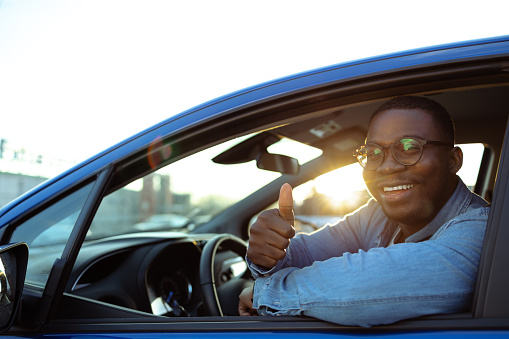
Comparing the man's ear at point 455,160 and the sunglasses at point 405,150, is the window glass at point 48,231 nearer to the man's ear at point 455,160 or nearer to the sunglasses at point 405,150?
the sunglasses at point 405,150

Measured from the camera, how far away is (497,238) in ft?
3.52

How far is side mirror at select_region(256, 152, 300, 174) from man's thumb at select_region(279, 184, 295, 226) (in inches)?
56.4

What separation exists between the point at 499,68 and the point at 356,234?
116 cm

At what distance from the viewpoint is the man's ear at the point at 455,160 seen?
65.4 inches

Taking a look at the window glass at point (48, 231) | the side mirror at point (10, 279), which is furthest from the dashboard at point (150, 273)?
the side mirror at point (10, 279)

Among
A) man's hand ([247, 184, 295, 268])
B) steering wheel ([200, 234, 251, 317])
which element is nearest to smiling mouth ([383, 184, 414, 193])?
man's hand ([247, 184, 295, 268])

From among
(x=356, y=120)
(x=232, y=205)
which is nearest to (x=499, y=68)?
(x=356, y=120)

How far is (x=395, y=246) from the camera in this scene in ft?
3.99

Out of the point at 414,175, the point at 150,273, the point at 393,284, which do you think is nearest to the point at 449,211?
the point at 414,175

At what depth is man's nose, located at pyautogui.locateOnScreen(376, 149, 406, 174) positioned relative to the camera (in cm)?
156

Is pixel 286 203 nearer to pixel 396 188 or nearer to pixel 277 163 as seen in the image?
pixel 396 188

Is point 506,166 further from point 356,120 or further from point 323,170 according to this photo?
point 323,170

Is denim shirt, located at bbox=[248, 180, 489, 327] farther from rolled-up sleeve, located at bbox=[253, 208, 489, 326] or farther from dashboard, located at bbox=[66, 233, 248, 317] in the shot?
dashboard, located at bbox=[66, 233, 248, 317]

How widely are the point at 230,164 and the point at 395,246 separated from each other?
1638 millimetres
